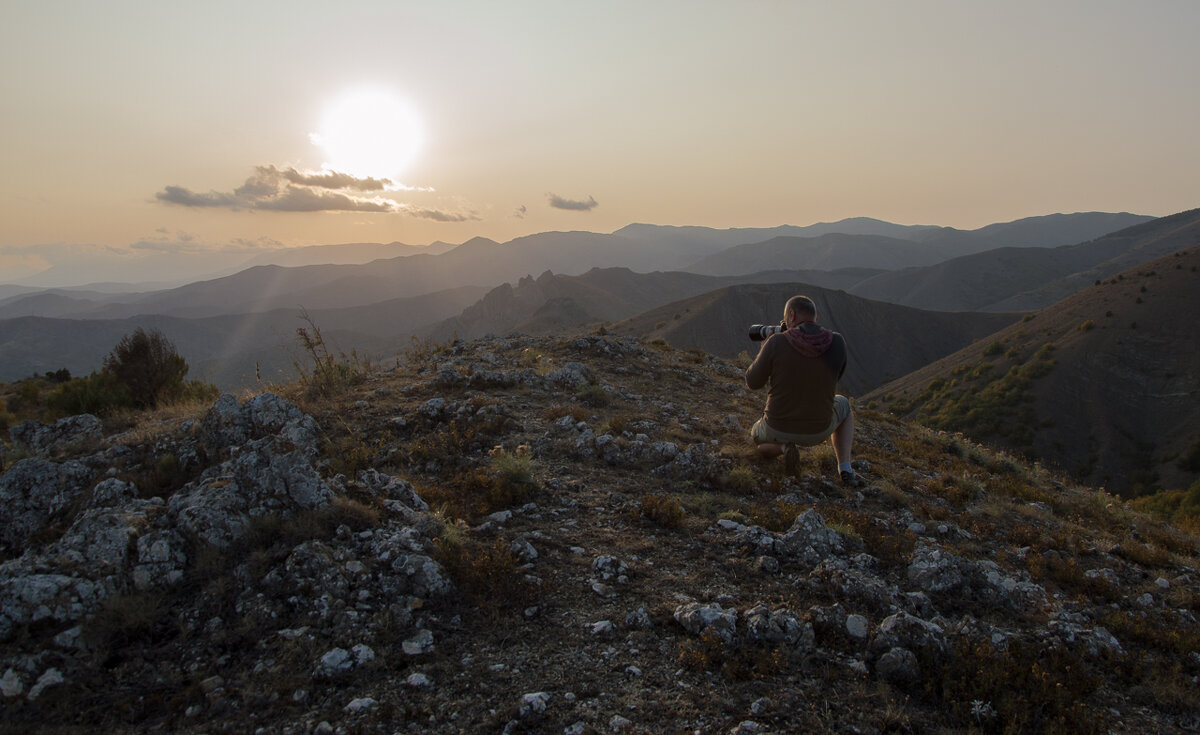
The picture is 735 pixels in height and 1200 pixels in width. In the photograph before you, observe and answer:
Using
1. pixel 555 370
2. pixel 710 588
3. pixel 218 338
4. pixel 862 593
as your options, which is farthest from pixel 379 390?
pixel 218 338

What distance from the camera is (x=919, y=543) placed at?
572cm

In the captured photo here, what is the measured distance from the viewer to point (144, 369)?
10695 mm

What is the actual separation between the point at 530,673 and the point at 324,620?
60.6 inches

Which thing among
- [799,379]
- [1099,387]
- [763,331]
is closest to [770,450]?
[799,379]

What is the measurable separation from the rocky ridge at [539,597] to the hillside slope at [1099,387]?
43211 mm

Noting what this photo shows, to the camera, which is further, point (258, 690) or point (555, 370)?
point (555, 370)

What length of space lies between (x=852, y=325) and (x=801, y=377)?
10212 cm

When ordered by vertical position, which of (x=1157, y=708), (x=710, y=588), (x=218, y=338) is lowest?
(x=218, y=338)

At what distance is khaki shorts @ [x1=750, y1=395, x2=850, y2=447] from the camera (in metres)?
6.66

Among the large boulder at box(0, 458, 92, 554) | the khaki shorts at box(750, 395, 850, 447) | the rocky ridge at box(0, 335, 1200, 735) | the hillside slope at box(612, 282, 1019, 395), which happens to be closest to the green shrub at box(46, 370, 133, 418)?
the rocky ridge at box(0, 335, 1200, 735)

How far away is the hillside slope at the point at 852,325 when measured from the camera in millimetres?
85500

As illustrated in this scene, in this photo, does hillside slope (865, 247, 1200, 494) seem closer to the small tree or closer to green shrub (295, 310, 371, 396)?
green shrub (295, 310, 371, 396)

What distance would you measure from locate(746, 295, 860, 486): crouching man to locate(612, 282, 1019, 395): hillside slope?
74.4 meters

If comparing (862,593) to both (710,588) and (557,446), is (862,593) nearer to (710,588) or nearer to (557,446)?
(710,588)
